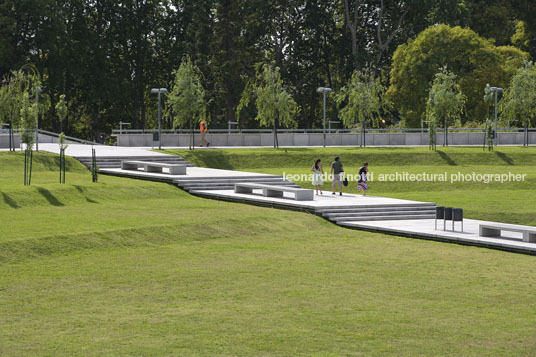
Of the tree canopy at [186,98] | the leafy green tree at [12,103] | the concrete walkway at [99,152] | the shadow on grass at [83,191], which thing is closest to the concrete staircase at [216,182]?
the shadow on grass at [83,191]

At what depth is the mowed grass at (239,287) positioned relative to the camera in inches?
483

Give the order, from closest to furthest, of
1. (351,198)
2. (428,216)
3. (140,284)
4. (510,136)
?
1. (140,284)
2. (428,216)
3. (351,198)
4. (510,136)

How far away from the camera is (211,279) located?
1697 cm

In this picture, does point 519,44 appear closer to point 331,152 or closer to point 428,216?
point 331,152

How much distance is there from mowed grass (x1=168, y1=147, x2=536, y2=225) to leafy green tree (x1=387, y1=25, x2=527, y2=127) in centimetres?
1743

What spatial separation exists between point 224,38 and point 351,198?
44542 millimetres

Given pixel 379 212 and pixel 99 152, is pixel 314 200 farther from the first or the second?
pixel 99 152

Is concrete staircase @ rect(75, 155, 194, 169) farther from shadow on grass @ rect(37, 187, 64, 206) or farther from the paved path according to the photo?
shadow on grass @ rect(37, 187, 64, 206)

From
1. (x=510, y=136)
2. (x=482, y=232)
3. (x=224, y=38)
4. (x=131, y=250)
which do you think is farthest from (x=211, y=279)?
(x=224, y=38)

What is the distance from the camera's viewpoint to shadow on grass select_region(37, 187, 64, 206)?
2737cm

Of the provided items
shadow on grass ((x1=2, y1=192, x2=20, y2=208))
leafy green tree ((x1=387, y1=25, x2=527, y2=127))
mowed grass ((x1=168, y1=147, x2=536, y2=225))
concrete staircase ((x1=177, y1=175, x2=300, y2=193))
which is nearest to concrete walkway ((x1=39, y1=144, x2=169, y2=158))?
mowed grass ((x1=168, y1=147, x2=536, y2=225))

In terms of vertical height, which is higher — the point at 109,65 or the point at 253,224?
the point at 109,65

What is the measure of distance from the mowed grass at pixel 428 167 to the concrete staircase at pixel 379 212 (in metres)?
1.54

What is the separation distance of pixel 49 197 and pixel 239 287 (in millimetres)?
13779
